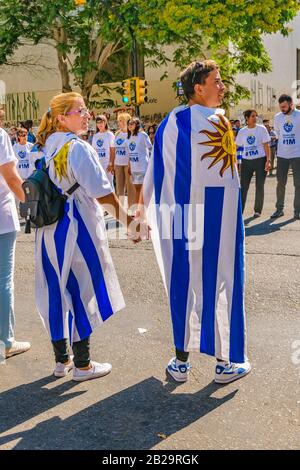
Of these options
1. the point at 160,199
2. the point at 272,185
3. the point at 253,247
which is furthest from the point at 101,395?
the point at 272,185

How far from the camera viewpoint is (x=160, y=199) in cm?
374

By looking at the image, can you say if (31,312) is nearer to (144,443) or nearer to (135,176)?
(144,443)

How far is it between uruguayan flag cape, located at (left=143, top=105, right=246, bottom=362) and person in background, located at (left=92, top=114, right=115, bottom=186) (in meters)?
8.81

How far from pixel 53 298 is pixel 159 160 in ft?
3.53

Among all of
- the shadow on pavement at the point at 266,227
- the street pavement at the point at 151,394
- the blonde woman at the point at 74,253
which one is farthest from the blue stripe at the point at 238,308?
the shadow on pavement at the point at 266,227

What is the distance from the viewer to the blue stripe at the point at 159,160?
3686 millimetres

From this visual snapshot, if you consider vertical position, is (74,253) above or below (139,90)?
below

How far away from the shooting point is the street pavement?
311 cm

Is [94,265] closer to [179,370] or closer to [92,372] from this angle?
[92,372]

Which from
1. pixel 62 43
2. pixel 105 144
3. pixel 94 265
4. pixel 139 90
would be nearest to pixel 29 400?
pixel 94 265

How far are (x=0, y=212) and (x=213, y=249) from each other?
1.48 meters

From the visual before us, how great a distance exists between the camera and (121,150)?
12.9m

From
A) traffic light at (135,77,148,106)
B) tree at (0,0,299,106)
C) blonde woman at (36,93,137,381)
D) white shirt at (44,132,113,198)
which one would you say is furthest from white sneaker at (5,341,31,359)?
traffic light at (135,77,148,106)

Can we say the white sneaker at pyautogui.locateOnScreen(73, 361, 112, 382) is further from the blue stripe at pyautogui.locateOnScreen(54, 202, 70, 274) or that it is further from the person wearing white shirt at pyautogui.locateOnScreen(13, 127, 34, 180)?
the person wearing white shirt at pyautogui.locateOnScreen(13, 127, 34, 180)
